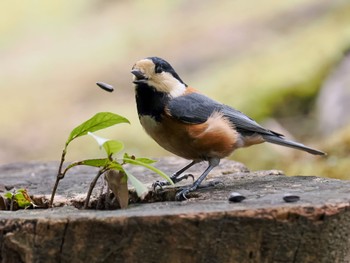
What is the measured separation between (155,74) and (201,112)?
11.5 inches

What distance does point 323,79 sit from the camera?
7484mm

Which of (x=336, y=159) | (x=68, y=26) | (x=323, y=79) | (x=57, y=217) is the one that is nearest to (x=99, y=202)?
(x=57, y=217)

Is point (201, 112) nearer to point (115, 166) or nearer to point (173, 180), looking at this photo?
point (173, 180)

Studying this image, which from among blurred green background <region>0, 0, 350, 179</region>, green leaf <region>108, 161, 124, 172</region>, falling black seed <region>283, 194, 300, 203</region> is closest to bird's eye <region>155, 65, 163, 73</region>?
green leaf <region>108, 161, 124, 172</region>

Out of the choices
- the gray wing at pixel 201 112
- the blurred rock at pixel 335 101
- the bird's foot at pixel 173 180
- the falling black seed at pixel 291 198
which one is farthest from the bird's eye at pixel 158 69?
the blurred rock at pixel 335 101

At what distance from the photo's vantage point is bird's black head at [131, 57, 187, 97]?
11.2 feet

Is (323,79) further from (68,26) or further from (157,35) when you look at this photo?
(68,26)

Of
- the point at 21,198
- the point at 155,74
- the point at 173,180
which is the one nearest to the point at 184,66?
the point at 173,180

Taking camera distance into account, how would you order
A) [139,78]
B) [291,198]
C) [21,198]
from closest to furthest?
[291,198] → [21,198] → [139,78]

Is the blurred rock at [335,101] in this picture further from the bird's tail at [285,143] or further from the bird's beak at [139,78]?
the bird's beak at [139,78]

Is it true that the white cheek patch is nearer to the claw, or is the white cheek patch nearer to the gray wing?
the gray wing

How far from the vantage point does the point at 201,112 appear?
3525 mm

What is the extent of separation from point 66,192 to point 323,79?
456cm

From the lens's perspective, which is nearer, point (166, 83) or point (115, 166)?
point (115, 166)
